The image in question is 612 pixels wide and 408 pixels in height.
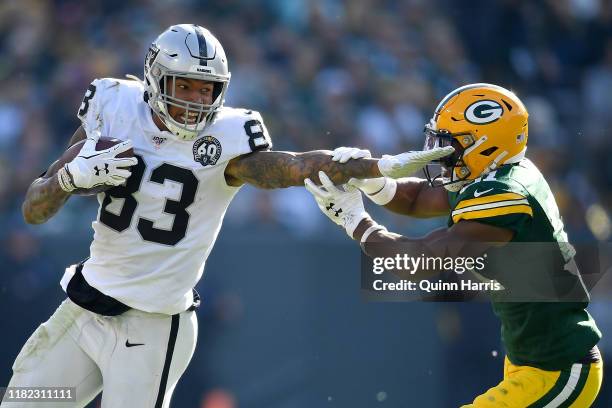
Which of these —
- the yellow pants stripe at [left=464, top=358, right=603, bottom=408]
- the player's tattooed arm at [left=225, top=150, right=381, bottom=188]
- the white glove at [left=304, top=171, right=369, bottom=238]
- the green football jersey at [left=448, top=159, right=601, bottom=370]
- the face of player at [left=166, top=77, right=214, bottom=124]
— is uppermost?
the face of player at [left=166, top=77, right=214, bottom=124]

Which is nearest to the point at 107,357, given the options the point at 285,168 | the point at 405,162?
the point at 285,168

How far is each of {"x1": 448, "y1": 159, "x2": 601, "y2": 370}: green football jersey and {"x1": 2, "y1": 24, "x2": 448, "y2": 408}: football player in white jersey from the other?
0.85 feet

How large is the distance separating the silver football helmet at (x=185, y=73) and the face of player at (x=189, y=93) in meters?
→ 0.01

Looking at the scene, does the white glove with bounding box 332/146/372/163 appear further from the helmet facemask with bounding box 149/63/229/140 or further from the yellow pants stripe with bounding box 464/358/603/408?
the yellow pants stripe with bounding box 464/358/603/408

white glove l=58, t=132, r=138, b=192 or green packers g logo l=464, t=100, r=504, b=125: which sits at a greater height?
green packers g logo l=464, t=100, r=504, b=125

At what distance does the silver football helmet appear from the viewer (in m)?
3.96

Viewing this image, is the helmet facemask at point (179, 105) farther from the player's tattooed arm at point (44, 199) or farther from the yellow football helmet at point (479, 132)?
the yellow football helmet at point (479, 132)

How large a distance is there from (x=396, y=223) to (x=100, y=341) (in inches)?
138

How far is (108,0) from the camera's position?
8578mm

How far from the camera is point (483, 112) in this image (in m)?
4.02

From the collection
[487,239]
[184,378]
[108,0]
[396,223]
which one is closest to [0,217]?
[184,378]

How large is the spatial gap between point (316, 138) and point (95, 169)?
4150 mm

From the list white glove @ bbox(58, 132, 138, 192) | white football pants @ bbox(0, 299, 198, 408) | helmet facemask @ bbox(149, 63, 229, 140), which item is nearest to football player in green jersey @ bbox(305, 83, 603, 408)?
helmet facemask @ bbox(149, 63, 229, 140)

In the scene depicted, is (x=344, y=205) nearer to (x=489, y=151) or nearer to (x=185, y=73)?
(x=489, y=151)
